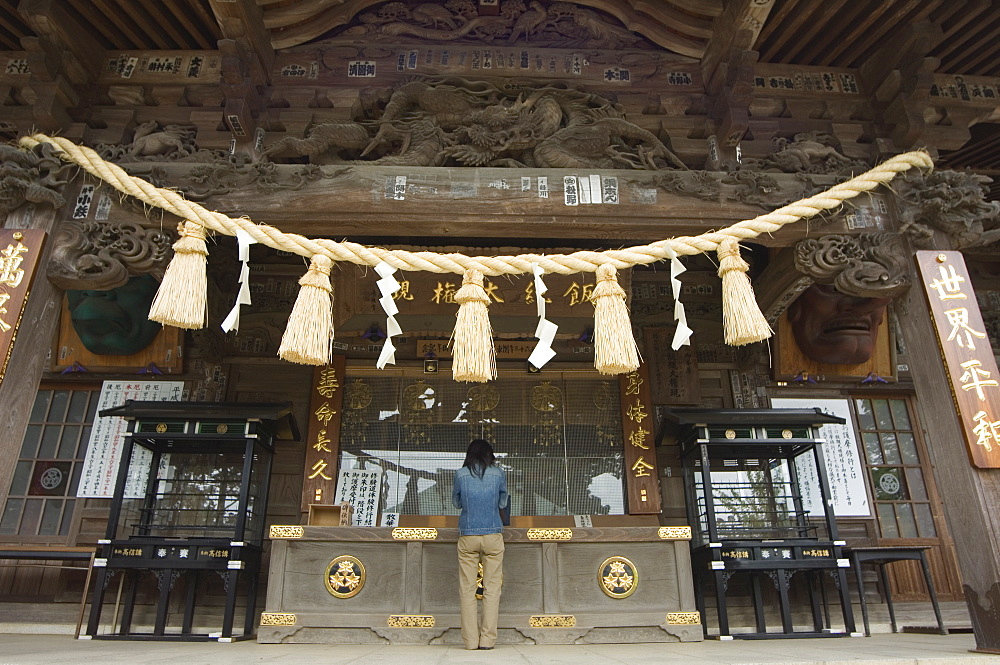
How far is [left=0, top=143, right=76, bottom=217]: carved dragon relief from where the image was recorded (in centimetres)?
454

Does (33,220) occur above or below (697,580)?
above

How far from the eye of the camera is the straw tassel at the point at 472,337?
12.8ft

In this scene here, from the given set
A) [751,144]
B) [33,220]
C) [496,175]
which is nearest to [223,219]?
[33,220]

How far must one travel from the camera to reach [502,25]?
588 cm

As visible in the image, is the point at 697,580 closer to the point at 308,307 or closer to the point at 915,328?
the point at 915,328

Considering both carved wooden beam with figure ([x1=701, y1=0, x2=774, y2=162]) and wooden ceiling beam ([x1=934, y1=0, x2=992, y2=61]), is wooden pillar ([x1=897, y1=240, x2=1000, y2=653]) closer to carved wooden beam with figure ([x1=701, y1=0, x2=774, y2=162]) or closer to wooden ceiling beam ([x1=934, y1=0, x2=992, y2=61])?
carved wooden beam with figure ([x1=701, y1=0, x2=774, y2=162])

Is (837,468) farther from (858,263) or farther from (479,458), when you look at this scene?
(479,458)

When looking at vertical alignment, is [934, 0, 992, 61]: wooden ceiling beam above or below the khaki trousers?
above

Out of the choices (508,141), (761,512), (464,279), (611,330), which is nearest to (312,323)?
(464,279)

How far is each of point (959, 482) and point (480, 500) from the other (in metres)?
3.23

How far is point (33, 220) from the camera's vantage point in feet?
15.1

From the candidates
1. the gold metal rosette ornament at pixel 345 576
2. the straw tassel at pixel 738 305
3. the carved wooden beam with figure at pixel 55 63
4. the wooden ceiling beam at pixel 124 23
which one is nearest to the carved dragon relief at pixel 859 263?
the straw tassel at pixel 738 305

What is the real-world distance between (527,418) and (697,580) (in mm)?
2287

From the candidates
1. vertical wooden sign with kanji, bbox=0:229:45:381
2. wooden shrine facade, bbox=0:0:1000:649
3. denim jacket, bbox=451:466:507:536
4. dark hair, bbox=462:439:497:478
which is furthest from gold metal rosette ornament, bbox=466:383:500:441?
vertical wooden sign with kanji, bbox=0:229:45:381
